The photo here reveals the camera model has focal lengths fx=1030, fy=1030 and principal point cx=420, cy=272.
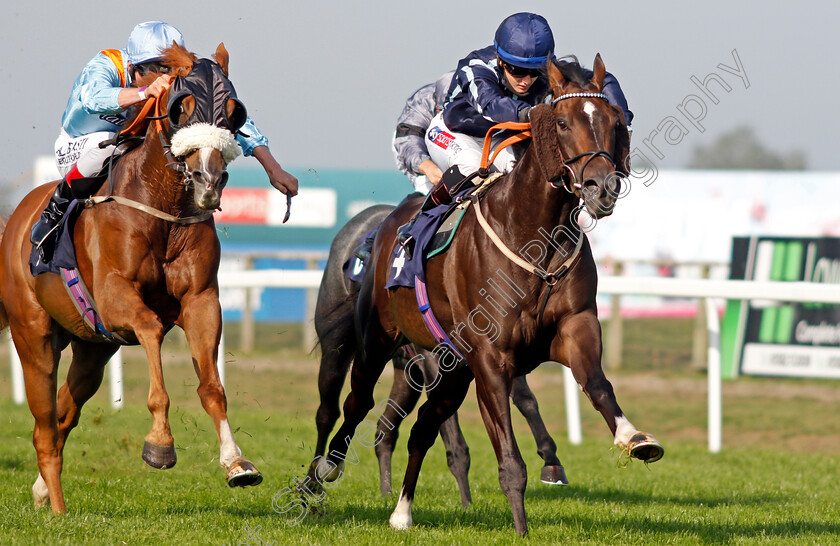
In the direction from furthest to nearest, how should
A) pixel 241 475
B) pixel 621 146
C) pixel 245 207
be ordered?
pixel 245 207, pixel 621 146, pixel 241 475

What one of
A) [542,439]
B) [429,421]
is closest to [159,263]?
[429,421]

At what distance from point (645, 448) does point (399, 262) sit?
1.89m

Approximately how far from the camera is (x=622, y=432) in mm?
3855

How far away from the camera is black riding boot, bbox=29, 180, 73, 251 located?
5.12 m

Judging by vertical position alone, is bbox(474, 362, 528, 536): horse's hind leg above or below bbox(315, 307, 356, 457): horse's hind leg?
above

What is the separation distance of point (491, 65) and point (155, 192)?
1770 mm

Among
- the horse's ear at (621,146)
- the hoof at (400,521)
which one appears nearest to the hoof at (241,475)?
the hoof at (400,521)

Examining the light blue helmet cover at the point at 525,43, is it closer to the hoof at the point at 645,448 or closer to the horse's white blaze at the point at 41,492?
the hoof at the point at 645,448

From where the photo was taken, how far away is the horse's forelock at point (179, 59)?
4.63m

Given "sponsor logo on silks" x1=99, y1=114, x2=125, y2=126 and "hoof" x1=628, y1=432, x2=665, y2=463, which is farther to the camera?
"sponsor logo on silks" x1=99, y1=114, x2=125, y2=126

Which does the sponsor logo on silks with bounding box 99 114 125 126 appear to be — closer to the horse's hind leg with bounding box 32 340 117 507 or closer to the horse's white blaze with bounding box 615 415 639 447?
the horse's hind leg with bounding box 32 340 117 507

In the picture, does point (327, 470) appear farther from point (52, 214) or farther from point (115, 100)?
point (115, 100)

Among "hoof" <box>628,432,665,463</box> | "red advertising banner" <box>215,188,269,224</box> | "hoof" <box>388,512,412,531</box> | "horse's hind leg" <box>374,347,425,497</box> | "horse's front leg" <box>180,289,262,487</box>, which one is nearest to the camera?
"hoof" <box>628,432,665,463</box>

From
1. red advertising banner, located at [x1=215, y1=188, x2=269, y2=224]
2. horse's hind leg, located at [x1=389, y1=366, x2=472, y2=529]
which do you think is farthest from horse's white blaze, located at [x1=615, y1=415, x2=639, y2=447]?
red advertising banner, located at [x1=215, y1=188, x2=269, y2=224]
